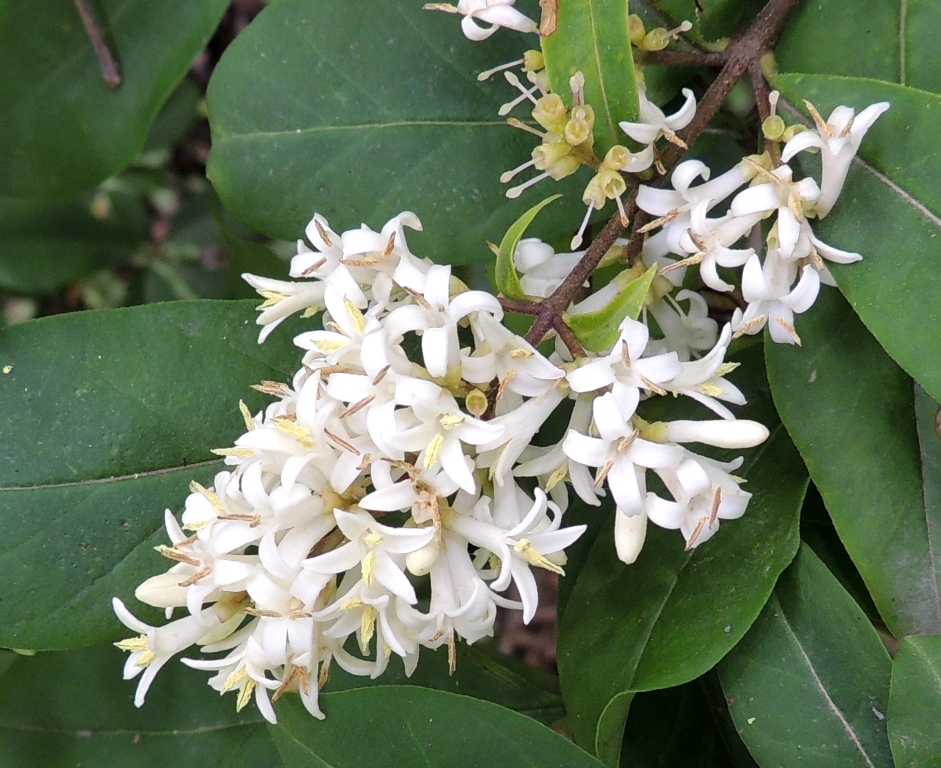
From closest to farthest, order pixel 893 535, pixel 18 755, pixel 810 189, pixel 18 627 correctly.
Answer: pixel 810 189
pixel 893 535
pixel 18 627
pixel 18 755

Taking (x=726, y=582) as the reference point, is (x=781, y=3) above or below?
above

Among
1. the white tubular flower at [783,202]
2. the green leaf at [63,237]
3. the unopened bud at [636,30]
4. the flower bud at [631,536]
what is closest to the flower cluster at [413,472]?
the flower bud at [631,536]

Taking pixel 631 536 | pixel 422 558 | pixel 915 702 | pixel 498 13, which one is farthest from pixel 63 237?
pixel 915 702

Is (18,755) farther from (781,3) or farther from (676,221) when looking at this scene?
(781,3)

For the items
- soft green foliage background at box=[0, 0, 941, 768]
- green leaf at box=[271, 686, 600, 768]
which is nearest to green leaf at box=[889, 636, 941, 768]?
soft green foliage background at box=[0, 0, 941, 768]

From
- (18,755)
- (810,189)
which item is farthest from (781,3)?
(18,755)

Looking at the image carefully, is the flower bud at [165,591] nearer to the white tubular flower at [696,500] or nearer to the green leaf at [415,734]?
the green leaf at [415,734]
